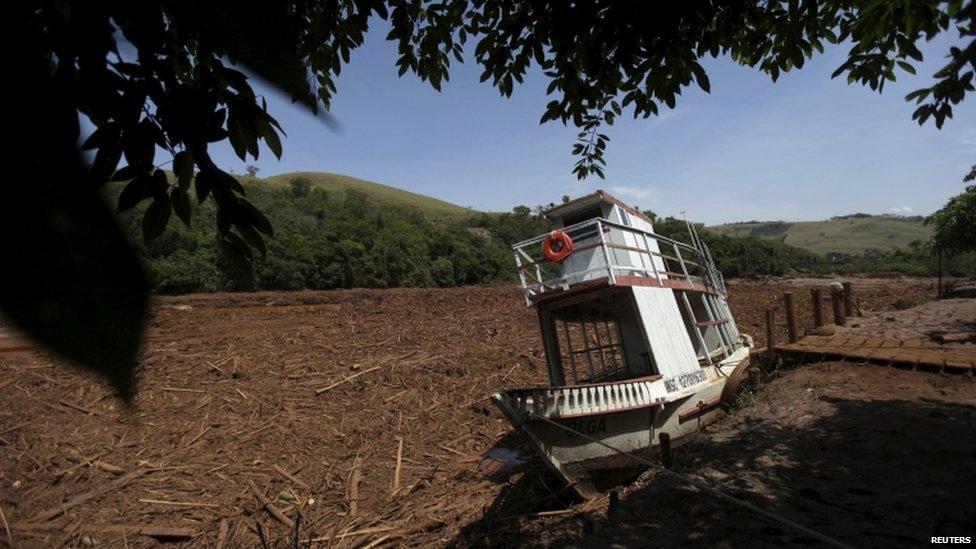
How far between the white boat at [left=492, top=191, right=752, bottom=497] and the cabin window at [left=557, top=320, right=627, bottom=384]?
137 mm

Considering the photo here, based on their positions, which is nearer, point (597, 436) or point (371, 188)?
point (597, 436)

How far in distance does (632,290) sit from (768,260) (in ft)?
123

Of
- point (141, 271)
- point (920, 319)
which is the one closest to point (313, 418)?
point (141, 271)

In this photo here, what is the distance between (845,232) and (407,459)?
456 feet

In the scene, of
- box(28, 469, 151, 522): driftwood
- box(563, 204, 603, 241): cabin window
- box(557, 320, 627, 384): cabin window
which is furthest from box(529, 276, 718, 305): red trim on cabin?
box(28, 469, 151, 522): driftwood

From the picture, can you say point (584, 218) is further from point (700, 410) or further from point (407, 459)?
point (407, 459)

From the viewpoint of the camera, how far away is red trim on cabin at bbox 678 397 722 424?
7358 mm

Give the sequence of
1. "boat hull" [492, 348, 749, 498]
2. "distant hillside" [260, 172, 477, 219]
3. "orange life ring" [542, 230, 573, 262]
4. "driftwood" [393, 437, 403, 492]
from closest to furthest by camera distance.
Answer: "boat hull" [492, 348, 749, 498], "driftwood" [393, 437, 403, 492], "orange life ring" [542, 230, 573, 262], "distant hillside" [260, 172, 477, 219]

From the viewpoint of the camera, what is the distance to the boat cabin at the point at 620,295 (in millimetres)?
7316

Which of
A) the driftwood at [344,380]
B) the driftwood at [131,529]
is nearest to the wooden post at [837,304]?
the driftwood at [344,380]

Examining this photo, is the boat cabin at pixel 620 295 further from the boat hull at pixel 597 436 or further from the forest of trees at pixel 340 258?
the forest of trees at pixel 340 258

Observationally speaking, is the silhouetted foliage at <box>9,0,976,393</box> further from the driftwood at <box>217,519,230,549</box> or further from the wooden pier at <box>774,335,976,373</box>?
the wooden pier at <box>774,335,976,373</box>

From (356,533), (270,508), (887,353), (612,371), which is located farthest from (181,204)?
(887,353)

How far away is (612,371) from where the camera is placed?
9.80 m
